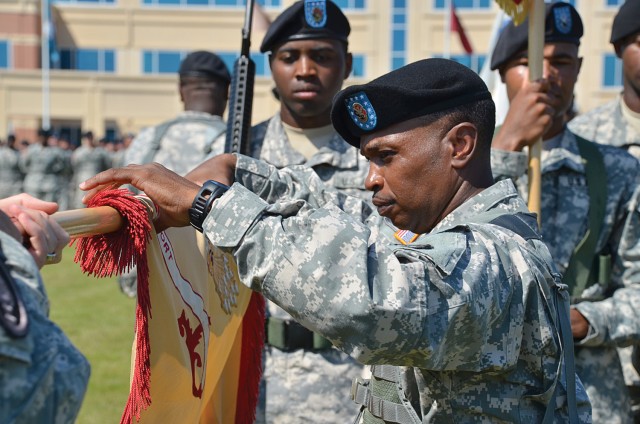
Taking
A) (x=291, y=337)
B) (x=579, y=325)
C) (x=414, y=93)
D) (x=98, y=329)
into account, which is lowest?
(x=98, y=329)

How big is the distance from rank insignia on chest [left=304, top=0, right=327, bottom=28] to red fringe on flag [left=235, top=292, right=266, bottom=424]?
1.31 metres

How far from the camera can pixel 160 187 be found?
2.28 meters

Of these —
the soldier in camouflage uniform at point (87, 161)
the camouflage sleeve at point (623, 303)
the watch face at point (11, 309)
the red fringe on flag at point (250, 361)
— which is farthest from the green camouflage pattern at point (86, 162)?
the watch face at point (11, 309)

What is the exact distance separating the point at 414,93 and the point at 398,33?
38.1 m

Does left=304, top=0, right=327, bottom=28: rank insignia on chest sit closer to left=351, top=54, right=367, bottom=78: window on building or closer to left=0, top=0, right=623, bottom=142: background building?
left=0, top=0, right=623, bottom=142: background building

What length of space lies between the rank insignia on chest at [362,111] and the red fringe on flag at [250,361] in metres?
1.13

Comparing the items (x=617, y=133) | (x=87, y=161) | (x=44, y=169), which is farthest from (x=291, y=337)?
(x=87, y=161)

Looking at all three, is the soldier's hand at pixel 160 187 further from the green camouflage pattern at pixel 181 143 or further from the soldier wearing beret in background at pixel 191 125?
the green camouflage pattern at pixel 181 143

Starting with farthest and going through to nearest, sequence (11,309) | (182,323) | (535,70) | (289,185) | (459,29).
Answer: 1. (459,29)
2. (535,70)
3. (289,185)
4. (182,323)
5. (11,309)

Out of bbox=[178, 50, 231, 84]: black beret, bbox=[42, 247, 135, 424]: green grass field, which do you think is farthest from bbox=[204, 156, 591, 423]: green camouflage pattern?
bbox=[42, 247, 135, 424]: green grass field

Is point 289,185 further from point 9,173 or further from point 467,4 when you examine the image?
point 467,4

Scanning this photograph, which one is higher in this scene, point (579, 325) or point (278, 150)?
point (278, 150)

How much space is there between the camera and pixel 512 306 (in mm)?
2160

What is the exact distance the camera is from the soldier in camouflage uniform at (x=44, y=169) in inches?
864
